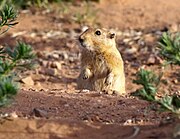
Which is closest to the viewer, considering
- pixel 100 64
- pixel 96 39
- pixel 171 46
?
pixel 171 46

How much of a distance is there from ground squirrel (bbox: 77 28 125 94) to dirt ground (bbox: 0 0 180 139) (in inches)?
21.4

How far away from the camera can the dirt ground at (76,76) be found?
5441 mm

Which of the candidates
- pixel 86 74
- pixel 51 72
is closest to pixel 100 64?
pixel 86 74

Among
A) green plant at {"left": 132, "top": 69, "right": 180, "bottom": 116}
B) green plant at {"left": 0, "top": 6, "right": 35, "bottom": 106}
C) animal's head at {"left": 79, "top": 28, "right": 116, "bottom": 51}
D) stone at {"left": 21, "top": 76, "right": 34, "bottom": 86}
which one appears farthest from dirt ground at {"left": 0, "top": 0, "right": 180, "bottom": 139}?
animal's head at {"left": 79, "top": 28, "right": 116, "bottom": 51}

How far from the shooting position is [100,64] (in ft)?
→ 30.8

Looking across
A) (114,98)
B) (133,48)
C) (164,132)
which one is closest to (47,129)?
(164,132)

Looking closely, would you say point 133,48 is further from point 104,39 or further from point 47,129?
point 47,129

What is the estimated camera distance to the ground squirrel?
9.18 m

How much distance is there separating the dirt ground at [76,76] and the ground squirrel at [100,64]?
0.54 m

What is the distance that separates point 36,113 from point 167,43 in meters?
1.44

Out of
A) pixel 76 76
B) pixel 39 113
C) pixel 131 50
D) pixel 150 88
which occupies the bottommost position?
pixel 39 113

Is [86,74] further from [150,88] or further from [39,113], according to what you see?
[150,88]

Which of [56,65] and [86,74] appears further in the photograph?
[56,65]

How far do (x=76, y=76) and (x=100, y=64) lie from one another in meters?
2.08
